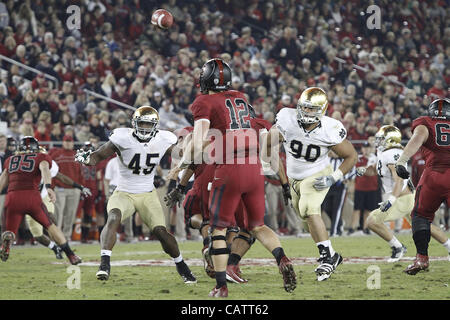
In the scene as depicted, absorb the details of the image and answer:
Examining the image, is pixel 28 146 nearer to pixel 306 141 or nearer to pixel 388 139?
pixel 306 141

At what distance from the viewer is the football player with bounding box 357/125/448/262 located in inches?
369

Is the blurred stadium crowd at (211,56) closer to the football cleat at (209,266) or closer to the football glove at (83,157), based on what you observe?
the football glove at (83,157)

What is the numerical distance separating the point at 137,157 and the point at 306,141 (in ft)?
5.27

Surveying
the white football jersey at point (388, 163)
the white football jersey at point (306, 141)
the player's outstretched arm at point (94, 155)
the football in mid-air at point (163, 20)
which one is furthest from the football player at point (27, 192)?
the white football jersey at point (388, 163)

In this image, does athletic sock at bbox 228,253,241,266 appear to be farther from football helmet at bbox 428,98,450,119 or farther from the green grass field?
football helmet at bbox 428,98,450,119

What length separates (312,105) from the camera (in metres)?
7.40

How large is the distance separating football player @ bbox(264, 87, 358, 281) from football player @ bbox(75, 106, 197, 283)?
1.13 meters

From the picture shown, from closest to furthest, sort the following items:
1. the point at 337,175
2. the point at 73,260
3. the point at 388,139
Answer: the point at 337,175, the point at 73,260, the point at 388,139

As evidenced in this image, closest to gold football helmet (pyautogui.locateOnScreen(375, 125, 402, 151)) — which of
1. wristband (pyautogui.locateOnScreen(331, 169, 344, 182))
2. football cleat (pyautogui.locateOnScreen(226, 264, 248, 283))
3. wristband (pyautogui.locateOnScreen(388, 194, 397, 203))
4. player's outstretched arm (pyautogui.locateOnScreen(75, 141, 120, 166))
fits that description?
wristband (pyautogui.locateOnScreen(388, 194, 397, 203))

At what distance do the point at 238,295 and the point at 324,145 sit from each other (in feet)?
6.18

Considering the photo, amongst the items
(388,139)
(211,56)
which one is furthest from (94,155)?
(211,56)

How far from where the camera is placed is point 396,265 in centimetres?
887

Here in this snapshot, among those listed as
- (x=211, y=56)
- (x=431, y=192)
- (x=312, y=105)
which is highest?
(x=211, y=56)
